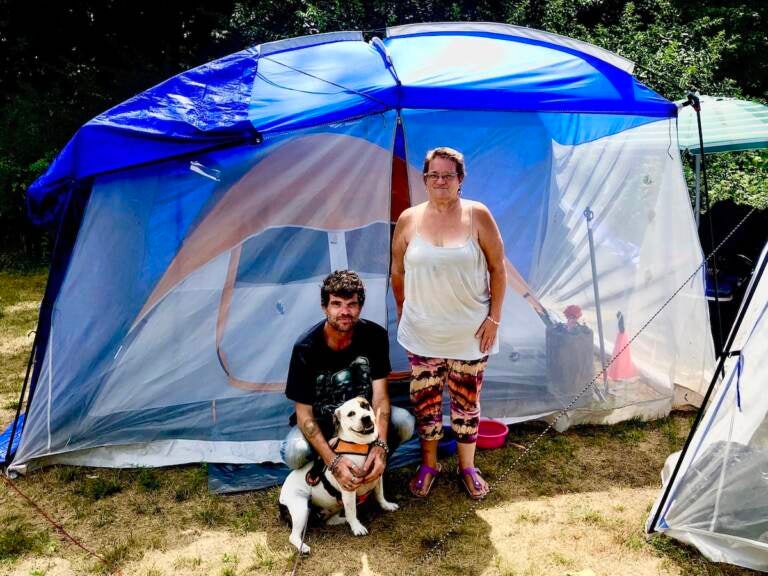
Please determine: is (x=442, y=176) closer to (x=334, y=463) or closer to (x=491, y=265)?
(x=491, y=265)

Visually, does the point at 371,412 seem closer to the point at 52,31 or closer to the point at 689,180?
the point at 689,180

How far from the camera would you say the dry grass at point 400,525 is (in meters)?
2.24

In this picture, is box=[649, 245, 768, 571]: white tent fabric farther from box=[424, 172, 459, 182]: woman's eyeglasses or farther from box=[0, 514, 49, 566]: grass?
box=[0, 514, 49, 566]: grass

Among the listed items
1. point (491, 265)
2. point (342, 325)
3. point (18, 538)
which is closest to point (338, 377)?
point (342, 325)

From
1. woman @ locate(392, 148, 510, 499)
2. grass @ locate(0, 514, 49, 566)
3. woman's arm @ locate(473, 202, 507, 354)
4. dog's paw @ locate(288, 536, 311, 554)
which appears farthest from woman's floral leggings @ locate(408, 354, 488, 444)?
grass @ locate(0, 514, 49, 566)

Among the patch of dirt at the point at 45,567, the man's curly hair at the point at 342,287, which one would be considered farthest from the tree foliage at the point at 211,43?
the patch of dirt at the point at 45,567

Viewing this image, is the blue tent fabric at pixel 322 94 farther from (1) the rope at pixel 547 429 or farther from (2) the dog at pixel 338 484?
(2) the dog at pixel 338 484

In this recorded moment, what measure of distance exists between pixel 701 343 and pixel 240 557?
7.83 ft

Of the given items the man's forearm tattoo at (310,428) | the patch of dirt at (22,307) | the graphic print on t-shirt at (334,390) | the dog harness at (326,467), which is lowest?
the patch of dirt at (22,307)

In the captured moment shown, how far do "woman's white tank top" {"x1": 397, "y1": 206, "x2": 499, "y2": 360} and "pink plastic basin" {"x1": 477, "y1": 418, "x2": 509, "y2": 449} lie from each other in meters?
0.68

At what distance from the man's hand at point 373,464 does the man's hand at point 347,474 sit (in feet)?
0.09

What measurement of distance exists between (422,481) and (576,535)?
2.00ft

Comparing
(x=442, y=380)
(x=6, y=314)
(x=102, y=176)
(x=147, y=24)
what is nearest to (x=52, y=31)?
(x=147, y=24)

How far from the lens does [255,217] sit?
2.88 meters
